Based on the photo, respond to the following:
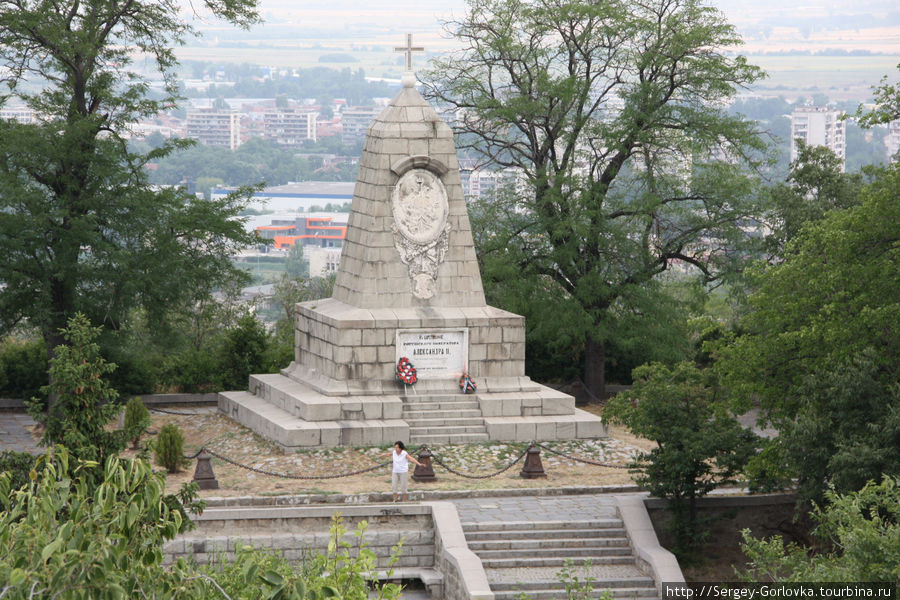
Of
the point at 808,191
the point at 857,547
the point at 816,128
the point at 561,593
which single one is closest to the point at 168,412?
the point at 561,593

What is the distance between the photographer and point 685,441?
2023 cm

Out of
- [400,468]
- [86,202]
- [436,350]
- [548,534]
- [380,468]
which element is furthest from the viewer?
[86,202]

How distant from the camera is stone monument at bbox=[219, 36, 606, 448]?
81.3 feet

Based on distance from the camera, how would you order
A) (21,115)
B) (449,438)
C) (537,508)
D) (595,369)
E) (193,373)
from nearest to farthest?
(537,508), (449,438), (193,373), (595,369), (21,115)

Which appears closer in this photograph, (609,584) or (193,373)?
(609,584)

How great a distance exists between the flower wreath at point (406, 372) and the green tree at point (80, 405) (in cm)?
982

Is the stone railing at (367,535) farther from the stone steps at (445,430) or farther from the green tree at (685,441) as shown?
the stone steps at (445,430)

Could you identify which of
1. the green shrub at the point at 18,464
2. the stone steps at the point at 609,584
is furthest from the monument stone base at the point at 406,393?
the green shrub at the point at 18,464

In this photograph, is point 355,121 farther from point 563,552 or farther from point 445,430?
point 563,552

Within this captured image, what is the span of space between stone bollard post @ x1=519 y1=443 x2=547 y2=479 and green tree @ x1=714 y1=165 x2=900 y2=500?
3.44m

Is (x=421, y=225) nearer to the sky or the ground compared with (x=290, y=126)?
nearer to the ground

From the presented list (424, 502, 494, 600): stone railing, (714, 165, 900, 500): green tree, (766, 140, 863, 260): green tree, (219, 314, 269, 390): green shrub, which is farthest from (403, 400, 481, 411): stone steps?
(766, 140, 863, 260): green tree

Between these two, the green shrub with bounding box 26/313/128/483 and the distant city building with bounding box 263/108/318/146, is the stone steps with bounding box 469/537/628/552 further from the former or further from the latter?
the distant city building with bounding box 263/108/318/146

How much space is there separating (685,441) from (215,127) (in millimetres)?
142589
